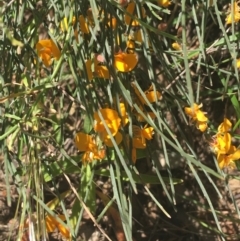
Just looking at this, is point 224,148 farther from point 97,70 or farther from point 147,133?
point 97,70

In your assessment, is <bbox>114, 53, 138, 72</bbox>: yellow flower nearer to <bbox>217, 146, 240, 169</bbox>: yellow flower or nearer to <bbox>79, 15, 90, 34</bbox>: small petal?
<bbox>79, 15, 90, 34</bbox>: small petal

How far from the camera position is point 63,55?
885 mm

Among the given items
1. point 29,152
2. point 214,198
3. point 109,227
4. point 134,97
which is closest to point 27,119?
point 29,152

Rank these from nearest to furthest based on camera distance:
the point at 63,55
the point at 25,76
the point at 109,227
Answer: the point at 63,55, the point at 25,76, the point at 109,227

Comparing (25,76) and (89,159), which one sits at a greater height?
(25,76)

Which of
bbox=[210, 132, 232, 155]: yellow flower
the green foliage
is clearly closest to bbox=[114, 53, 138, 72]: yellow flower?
the green foliage

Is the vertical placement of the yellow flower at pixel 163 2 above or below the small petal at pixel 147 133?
above

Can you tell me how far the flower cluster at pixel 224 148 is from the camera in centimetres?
96

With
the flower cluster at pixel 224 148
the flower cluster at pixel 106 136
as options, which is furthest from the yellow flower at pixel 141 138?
the flower cluster at pixel 224 148

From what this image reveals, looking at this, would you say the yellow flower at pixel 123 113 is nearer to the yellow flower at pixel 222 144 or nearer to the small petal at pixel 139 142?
the small petal at pixel 139 142

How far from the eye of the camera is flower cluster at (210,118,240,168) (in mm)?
960

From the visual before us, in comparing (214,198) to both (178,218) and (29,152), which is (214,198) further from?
(29,152)

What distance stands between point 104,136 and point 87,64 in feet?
0.43

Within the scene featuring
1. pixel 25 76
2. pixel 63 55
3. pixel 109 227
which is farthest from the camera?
pixel 109 227
